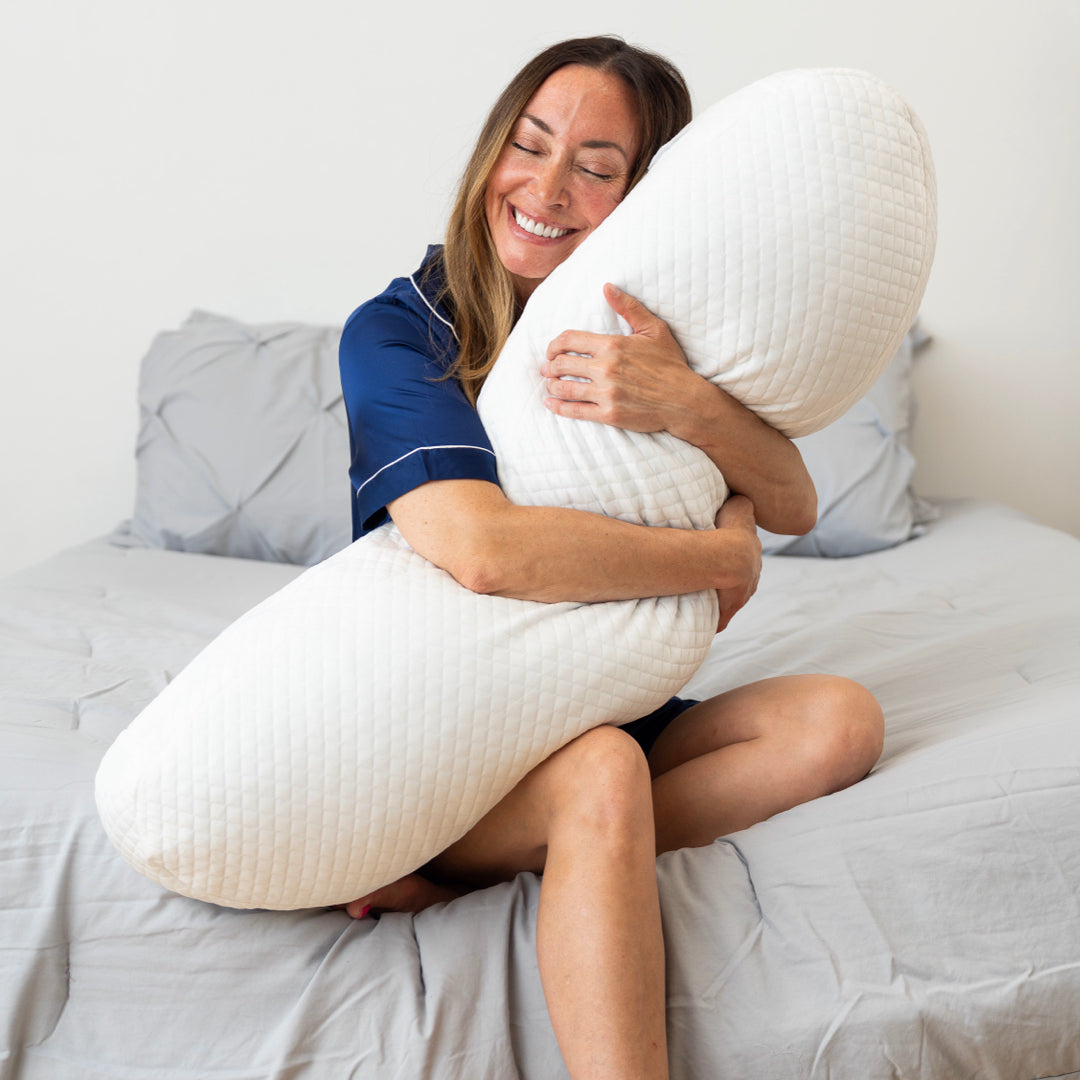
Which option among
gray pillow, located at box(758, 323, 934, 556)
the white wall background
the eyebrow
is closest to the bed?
the eyebrow

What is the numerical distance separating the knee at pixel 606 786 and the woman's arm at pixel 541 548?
0.13m

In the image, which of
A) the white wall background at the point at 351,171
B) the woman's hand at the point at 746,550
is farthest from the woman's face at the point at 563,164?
the white wall background at the point at 351,171

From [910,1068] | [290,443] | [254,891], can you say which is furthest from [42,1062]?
[290,443]

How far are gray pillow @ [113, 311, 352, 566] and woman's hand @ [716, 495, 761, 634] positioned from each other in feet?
3.34

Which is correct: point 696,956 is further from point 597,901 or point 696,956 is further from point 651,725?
point 651,725

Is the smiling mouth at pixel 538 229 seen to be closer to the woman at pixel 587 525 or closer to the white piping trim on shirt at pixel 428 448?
the woman at pixel 587 525

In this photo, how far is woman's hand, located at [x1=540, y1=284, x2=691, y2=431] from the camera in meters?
0.90

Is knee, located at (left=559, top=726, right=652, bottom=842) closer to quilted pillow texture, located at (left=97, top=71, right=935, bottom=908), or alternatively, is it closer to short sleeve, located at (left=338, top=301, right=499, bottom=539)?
quilted pillow texture, located at (left=97, top=71, right=935, bottom=908)

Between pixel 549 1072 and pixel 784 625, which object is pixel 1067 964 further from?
pixel 784 625

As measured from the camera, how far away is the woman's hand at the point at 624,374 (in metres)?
0.90

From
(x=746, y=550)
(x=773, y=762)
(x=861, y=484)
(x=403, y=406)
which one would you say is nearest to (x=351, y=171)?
(x=861, y=484)

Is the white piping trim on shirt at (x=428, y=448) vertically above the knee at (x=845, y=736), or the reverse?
the white piping trim on shirt at (x=428, y=448)

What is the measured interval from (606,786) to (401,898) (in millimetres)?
223

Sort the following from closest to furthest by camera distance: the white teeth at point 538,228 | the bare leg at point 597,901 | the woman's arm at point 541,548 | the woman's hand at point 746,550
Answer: the bare leg at point 597,901 → the woman's arm at point 541,548 → the woman's hand at point 746,550 → the white teeth at point 538,228
